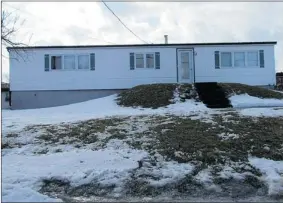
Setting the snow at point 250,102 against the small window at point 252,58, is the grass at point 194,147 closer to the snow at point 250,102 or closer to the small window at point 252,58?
the snow at point 250,102

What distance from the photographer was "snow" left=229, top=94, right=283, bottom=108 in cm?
1780

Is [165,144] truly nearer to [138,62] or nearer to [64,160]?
[64,160]

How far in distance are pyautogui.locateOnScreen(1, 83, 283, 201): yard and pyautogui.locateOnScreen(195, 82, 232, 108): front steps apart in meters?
3.27

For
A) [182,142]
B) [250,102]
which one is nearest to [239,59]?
[250,102]

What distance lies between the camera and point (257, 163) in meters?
9.38

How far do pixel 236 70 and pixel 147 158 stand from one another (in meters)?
17.0

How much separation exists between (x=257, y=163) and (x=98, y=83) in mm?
16748

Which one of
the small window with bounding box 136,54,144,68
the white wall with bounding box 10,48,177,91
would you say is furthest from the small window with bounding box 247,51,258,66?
the small window with bounding box 136,54,144,68

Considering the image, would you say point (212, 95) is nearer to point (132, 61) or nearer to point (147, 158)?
point (132, 61)

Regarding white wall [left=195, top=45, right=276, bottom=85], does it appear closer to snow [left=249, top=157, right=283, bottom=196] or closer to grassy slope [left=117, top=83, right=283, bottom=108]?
grassy slope [left=117, top=83, right=283, bottom=108]

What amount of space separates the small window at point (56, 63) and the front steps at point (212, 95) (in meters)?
8.75

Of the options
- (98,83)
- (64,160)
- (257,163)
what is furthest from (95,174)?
(98,83)

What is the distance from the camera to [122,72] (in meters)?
Answer: 25.1

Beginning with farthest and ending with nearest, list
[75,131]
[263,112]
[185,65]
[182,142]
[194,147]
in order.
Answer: [185,65]
[263,112]
[75,131]
[182,142]
[194,147]
